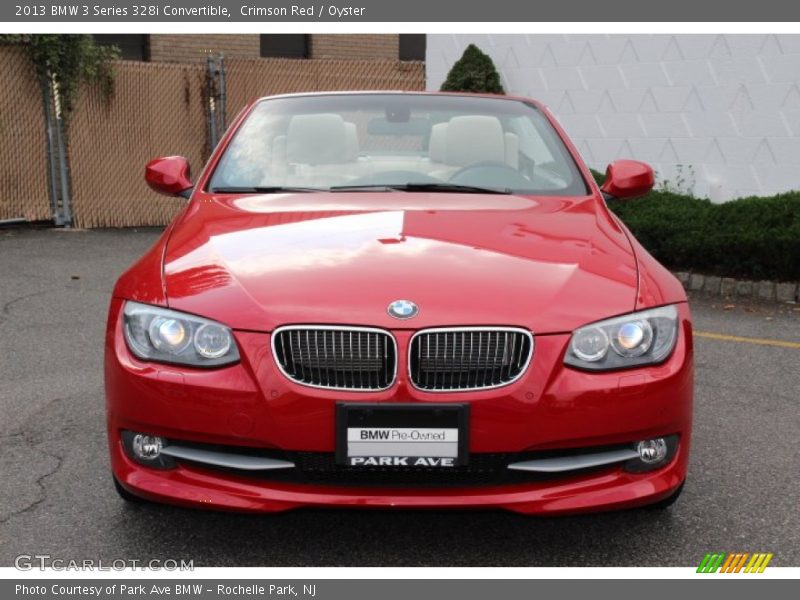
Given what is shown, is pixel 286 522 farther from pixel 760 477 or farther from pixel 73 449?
pixel 760 477

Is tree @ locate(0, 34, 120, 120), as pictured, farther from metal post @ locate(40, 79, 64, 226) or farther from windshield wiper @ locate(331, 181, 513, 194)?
windshield wiper @ locate(331, 181, 513, 194)

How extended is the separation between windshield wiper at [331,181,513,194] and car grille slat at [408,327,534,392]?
4.65 feet

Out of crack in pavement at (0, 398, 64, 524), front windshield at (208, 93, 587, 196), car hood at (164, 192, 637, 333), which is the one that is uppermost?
front windshield at (208, 93, 587, 196)

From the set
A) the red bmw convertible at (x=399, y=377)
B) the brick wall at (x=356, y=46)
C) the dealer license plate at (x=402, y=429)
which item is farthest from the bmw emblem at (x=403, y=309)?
the brick wall at (x=356, y=46)

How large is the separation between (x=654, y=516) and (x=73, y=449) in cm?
244

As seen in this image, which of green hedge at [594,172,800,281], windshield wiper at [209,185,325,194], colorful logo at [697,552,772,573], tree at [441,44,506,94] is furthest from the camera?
tree at [441,44,506,94]

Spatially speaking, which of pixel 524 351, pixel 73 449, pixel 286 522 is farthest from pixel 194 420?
pixel 73 449

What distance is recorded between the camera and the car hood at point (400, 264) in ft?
9.97

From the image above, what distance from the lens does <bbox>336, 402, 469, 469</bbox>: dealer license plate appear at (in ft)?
9.52

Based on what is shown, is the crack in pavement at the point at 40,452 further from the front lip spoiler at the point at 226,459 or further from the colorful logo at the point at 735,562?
the colorful logo at the point at 735,562

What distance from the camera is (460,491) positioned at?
2.99 m

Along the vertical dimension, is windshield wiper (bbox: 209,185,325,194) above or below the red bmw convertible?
above

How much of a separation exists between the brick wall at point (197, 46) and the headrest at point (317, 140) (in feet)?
48.7

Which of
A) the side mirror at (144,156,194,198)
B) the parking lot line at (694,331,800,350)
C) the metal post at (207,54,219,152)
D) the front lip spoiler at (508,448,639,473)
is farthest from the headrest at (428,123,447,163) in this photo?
the metal post at (207,54,219,152)
